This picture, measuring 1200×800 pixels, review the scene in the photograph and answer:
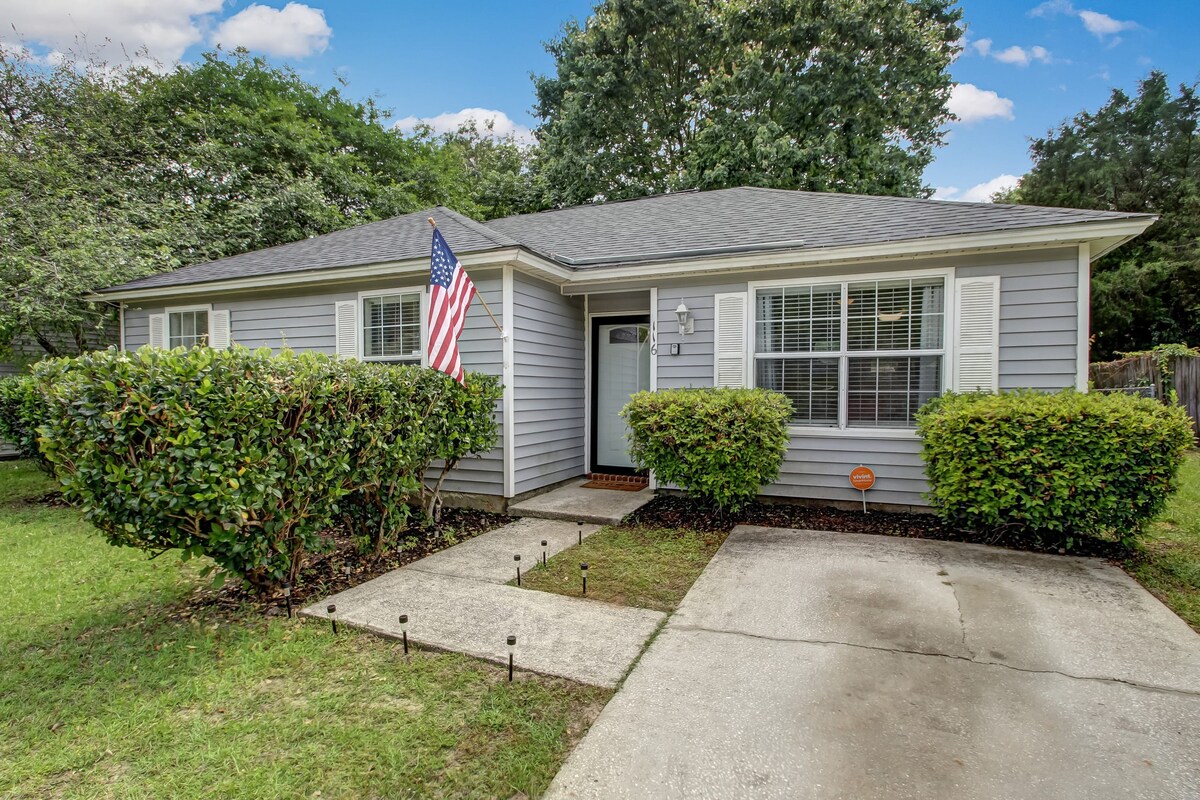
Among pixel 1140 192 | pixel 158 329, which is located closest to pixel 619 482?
pixel 158 329

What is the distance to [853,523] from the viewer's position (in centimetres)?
516

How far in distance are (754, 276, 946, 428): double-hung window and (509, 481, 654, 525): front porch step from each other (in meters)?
1.83

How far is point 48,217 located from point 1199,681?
13680 mm

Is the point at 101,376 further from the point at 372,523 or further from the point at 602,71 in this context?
the point at 602,71

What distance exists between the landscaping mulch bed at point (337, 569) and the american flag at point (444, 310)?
1.43 meters

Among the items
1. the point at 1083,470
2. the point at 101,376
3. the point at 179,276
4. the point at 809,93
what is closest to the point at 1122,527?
the point at 1083,470

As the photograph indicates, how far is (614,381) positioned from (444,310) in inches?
119

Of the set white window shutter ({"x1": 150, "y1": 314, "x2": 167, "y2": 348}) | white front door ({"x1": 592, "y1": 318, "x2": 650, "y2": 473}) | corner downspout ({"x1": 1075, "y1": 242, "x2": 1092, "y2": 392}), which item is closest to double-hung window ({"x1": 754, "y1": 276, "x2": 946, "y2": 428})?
corner downspout ({"x1": 1075, "y1": 242, "x2": 1092, "y2": 392})

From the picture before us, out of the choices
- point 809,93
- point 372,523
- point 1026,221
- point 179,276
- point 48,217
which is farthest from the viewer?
point 809,93

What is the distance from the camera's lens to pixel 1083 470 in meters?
3.93

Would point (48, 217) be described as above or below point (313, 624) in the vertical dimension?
above

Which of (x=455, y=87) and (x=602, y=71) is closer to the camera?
(x=455, y=87)

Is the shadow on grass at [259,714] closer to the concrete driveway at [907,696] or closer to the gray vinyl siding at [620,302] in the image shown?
the concrete driveway at [907,696]

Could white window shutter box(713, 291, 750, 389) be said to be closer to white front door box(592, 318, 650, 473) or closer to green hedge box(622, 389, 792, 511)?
green hedge box(622, 389, 792, 511)
